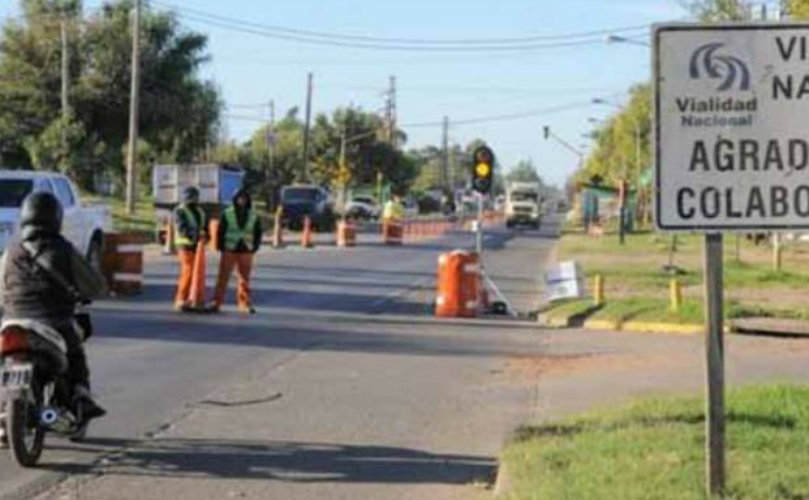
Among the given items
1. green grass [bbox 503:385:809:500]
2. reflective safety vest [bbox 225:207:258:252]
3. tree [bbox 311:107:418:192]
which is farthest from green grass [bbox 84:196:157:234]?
tree [bbox 311:107:418:192]

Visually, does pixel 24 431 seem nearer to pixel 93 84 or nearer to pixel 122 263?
pixel 122 263

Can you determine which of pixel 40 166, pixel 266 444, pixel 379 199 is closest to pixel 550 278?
pixel 266 444

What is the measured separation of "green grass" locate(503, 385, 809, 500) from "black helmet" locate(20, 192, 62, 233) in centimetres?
332

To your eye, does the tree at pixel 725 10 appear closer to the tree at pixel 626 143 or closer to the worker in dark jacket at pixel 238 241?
the worker in dark jacket at pixel 238 241

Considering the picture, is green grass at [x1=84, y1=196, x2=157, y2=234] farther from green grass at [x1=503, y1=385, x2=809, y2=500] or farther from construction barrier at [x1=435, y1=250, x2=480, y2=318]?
green grass at [x1=503, y1=385, x2=809, y2=500]

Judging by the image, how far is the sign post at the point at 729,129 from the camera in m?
7.82

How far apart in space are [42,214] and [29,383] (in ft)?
3.61

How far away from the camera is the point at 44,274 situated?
9828 mm

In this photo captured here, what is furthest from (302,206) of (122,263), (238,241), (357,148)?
(357,148)

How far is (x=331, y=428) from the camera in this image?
1161cm

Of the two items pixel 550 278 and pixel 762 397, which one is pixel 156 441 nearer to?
pixel 762 397

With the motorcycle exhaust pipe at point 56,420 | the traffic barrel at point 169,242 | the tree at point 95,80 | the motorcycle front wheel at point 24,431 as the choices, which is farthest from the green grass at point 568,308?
the tree at point 95,80

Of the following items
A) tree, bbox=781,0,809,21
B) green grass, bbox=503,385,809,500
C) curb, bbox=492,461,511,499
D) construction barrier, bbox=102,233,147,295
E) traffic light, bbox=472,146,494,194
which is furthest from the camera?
traffic light, bbox=472,146,494,194

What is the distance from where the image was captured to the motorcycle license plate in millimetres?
9516
